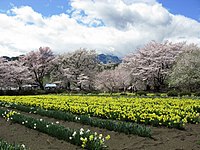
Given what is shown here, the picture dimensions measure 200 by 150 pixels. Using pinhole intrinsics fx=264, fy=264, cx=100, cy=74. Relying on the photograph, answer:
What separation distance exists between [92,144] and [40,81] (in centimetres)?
4802

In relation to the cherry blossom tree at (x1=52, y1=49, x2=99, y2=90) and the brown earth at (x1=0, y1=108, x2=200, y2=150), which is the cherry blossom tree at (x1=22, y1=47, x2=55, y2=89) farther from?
the brown earth at (x1=0, y1=108, x2=200, y2=150)

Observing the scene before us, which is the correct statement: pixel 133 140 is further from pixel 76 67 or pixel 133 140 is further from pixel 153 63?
pixel 76 67

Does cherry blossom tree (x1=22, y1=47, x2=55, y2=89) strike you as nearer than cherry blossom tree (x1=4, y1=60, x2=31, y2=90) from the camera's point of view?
No

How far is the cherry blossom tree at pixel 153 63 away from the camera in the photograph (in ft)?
129

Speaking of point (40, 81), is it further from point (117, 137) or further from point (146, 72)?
point (117, 137)

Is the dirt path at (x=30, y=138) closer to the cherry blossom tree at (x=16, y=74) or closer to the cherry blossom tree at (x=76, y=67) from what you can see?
the cherry blossom tree at (x=16, y=74)

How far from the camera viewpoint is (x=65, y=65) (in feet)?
178

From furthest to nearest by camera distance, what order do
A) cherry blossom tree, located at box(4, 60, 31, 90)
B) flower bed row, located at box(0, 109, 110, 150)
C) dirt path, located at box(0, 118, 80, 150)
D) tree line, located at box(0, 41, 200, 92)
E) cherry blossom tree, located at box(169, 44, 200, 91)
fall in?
cherry blossom tree, located at box(4, 60, 31, 90) → tree line, located at box(0, 41, 200, 92) → cherry blossom tree, located at box(169, 44, 200, 91) → dirt path, located at box(0, 118, 80, 150) → flower bed row, located at box(0, 109, 110, 150)

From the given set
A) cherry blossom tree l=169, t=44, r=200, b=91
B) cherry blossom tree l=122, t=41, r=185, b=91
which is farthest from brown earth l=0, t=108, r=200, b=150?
cherry blossom tree l=122, t=41, r=185, b=91

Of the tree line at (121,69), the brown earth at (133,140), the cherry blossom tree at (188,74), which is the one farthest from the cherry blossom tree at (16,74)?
the brown earth at (133,140)

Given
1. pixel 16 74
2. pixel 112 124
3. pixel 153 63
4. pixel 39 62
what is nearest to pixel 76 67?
pixel 39 62

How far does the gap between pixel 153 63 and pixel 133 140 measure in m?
33.7

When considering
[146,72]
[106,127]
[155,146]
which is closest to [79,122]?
[106,127]

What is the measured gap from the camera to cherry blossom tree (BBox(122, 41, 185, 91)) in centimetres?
3922
